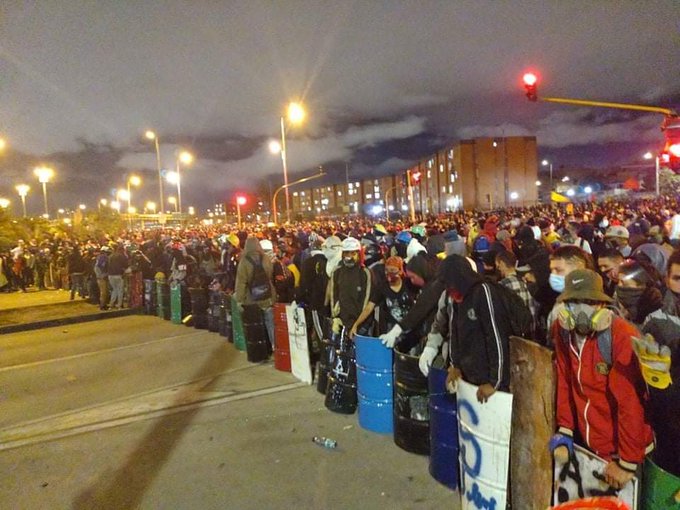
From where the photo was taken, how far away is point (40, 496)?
4418 mm

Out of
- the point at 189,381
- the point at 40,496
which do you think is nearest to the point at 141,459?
the point at 40,496

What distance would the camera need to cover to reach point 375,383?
16.7 feet

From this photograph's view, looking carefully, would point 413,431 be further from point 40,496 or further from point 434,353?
point 40,496

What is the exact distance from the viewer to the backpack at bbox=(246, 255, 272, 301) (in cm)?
827

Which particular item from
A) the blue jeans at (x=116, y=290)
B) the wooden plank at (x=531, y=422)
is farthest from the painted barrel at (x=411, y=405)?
the blue jeans at (x=116, y=290)

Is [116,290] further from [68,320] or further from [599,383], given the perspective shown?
[599,383]

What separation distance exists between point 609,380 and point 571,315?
1.34 feet

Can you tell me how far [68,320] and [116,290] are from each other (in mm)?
1474

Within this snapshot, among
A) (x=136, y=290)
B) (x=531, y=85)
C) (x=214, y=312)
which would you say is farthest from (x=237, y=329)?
(x=531, y=85)

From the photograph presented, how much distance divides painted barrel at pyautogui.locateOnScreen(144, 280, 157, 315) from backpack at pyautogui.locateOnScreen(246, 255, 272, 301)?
5.86 metres

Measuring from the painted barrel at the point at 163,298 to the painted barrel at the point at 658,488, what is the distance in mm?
11395

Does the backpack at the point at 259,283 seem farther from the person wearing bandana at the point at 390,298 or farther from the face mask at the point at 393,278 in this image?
the face mask at the point at 393,278

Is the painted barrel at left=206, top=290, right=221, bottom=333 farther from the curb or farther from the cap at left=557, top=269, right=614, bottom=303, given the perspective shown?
the cap at left=557, top=269, right=614, bottom=303

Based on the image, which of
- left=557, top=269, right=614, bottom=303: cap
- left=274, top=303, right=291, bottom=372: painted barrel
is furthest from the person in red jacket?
left=274, top=303, right=291, bottom=372: painted barrel
